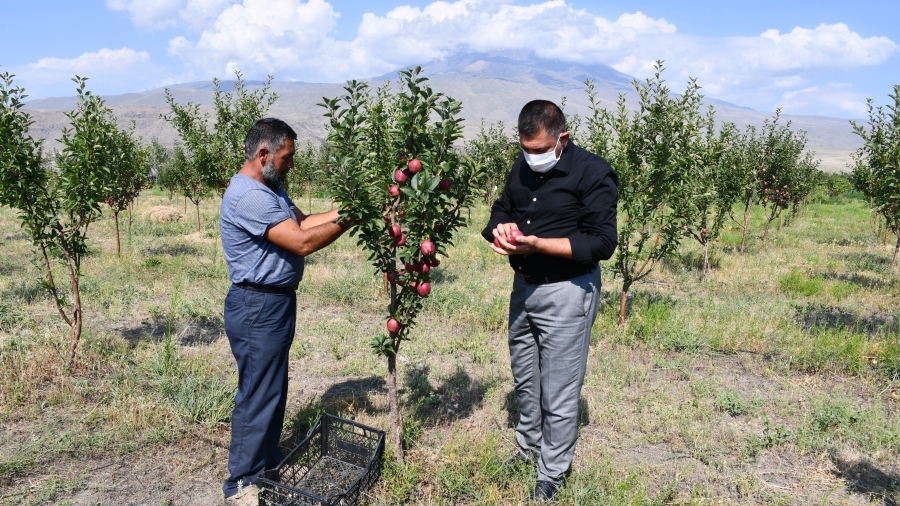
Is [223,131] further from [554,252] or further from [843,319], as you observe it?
[843,319]

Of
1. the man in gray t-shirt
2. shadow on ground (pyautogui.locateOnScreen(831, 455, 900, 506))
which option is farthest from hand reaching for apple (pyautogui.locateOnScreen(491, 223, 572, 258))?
shadow on ground (pyautogui.locateOnScreen(831, 455, 900, 506))

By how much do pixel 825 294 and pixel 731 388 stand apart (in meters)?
Answer: 5.30

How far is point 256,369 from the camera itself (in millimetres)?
3160

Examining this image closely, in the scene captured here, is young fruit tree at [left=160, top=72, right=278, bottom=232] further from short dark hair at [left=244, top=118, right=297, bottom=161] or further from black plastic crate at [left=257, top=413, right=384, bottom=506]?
black plastic crate at [left=257, top=413, right=384, bottom=506]

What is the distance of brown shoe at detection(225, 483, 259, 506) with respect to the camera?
10.5 ft

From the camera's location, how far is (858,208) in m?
26.4

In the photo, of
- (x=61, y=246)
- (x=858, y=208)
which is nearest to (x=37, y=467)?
(x=61, y=246)

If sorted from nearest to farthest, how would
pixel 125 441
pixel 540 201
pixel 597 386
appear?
1. pixel 540 201
2. pixel 125 441
3. pixel 597 386

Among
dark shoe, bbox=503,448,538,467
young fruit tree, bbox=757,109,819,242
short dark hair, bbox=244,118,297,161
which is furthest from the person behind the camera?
young fruit tree, bbox=757,109,819,242

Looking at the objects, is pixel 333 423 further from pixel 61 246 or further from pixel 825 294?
pixel 825 294

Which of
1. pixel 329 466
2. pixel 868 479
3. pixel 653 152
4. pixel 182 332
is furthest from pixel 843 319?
pixel 182 332

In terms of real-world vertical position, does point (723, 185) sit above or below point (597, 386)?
above

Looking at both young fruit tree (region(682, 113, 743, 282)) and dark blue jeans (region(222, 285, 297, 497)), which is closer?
dark blue jeans (region(222, 285, 297, 497))

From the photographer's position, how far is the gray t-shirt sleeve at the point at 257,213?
2.93 metres
